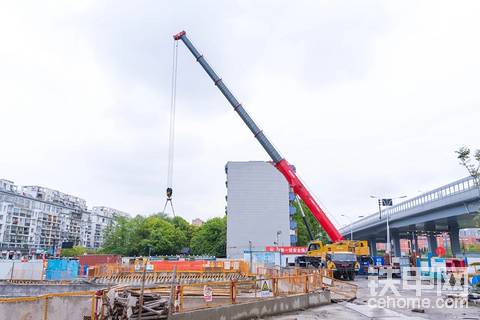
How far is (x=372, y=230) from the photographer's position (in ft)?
275

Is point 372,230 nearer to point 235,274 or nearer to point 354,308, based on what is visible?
point 235,274

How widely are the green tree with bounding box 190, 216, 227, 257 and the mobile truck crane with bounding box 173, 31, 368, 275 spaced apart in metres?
50.6

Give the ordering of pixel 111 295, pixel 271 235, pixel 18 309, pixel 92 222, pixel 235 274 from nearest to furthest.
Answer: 1. pixel 18 309
2. pixel 111 295
3. pixel 235 274
4. pixel 271 235
5. pixel 92 222

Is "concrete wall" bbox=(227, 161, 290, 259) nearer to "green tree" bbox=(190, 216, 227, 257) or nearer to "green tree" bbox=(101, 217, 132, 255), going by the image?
"green tree" bbox=(190, 216, 227, 257)

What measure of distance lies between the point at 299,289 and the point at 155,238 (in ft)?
245

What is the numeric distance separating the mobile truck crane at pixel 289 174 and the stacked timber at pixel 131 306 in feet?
68.0

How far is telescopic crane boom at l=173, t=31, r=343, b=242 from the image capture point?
29.9 meters

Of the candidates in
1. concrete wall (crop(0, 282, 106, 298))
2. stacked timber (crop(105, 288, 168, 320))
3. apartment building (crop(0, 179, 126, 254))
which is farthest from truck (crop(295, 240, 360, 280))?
apartment building (crop(0, 179, 126, 254))

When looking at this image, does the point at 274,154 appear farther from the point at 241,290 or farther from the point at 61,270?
the point at 61,270

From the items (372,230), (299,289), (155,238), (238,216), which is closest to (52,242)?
(155,238)

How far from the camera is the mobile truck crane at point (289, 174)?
1177 inches

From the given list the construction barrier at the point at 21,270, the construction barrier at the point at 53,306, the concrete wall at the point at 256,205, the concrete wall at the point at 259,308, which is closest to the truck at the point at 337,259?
the concrete wall at the point at 259,308

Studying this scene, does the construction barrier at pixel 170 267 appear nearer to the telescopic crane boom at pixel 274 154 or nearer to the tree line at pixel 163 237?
the telescopic crane boom at pixel 274 154

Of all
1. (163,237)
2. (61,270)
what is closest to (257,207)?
(163,237)
